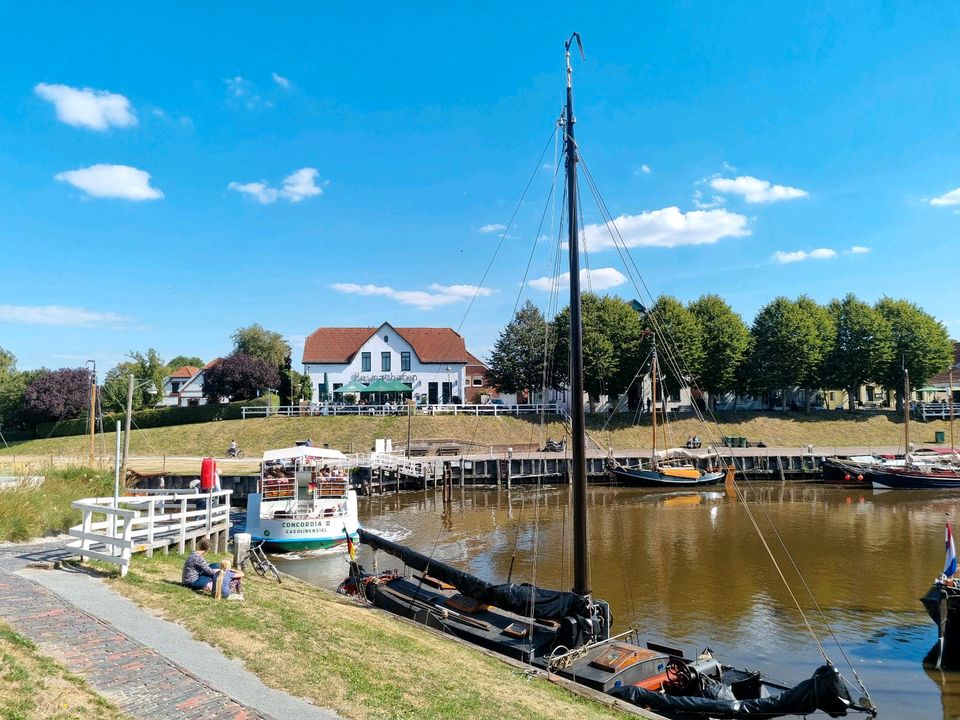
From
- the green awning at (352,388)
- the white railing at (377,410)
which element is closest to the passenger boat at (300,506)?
the white railing at (377,410)

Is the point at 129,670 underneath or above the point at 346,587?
above

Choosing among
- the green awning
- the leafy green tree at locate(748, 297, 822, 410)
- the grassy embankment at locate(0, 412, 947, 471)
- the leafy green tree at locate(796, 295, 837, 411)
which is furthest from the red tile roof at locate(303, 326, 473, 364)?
the leafy green tree at locate(796, 295, 837, 411)

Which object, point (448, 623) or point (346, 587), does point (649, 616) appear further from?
point (346, 587)

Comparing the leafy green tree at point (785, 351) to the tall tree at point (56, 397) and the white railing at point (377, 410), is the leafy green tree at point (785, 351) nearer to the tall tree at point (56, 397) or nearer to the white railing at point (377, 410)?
the white railing at point (377, 410)

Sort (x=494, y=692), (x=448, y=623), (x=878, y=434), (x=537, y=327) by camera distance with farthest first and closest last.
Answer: (x=537, y=327), (x=878, y=434), (x=448, y=623), (x=494, y=692)

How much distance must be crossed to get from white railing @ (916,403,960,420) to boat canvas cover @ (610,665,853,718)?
A: 64.2m

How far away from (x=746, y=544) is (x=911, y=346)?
4865 cm

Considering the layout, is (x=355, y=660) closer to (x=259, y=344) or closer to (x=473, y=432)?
(x=473, y=432)

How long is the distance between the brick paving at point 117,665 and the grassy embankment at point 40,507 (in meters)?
5.87

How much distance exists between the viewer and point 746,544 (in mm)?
26578

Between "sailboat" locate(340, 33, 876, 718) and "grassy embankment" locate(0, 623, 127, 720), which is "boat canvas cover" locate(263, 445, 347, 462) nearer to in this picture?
"sailboat" locate(340, 33, 876, 718)

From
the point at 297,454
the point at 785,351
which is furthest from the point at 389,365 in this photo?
the point at 297,454

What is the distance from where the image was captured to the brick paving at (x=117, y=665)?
22.8ft

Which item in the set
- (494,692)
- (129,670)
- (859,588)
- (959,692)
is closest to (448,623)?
(494,692)
